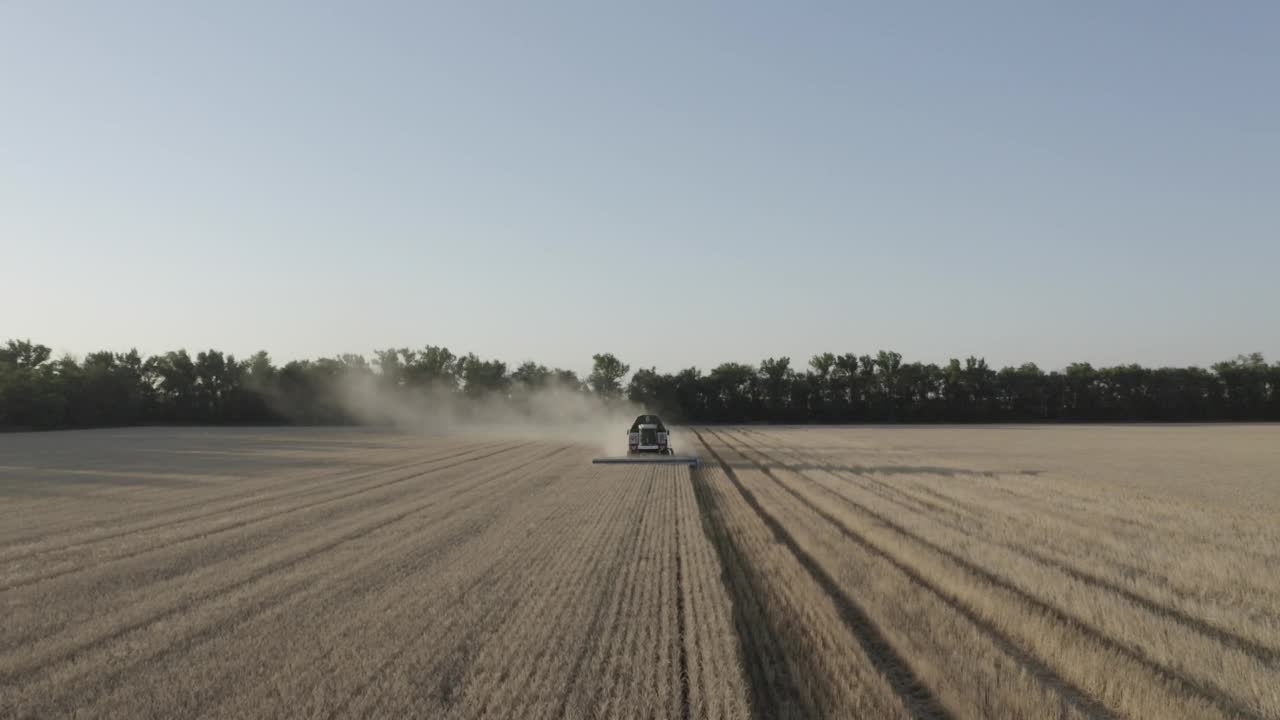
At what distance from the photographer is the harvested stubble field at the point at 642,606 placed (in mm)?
6570

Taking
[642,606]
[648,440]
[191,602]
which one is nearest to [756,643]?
[642,606]

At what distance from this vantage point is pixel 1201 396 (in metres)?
→ 103

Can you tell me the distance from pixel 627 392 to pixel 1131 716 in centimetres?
9985

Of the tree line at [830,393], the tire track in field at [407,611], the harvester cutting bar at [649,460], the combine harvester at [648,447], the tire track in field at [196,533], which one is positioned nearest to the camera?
the tire track in field at [407,611]

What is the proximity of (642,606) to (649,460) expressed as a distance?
70.9ft

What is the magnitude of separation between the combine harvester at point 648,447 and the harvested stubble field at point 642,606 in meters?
11.0

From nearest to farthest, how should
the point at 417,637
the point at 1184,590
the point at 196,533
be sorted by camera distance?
1. the point at 417,637
2. the point at 1184,590
3. the point at 196,533

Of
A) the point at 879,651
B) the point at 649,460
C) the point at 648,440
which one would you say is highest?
the point at 648,440

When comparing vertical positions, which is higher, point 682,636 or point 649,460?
point 649,460

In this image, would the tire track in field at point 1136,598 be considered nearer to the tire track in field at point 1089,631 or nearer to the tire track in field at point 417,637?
the tire track in field at point 1089,631

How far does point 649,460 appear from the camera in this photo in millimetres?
30844

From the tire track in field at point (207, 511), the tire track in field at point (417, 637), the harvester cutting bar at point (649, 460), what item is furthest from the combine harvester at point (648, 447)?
the tire track in field at point (417, 637)

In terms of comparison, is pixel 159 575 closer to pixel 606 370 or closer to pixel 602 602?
pixel 602 602

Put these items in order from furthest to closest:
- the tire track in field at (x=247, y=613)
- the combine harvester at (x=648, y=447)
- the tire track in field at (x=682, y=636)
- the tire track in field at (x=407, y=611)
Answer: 1. the combine harvester at (x=648, y=447)
2. the tire track in field at (x=247, y=613)
3. the tire track in field at (x=407, y=611)
4. the tire track in field at (x=682, y=636)
